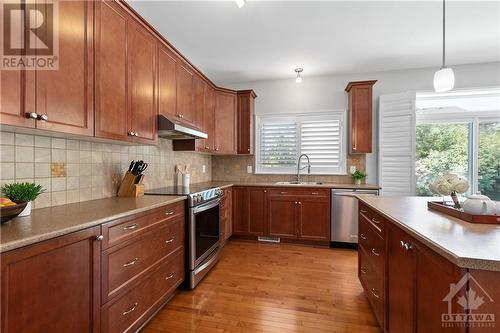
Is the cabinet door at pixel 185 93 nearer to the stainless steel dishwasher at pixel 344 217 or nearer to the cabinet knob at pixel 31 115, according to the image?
the cabinet knob at pixel 31 115

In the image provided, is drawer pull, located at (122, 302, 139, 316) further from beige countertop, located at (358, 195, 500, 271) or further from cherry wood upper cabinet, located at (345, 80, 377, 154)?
cherry wood upper cabinet, located at (345, 80, 377, 154)

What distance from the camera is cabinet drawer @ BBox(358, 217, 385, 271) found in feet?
5.34

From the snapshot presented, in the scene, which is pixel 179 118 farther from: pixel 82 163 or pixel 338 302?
pixel 338 302

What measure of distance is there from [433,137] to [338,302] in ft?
10.2

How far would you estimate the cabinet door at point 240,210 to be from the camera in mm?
3791

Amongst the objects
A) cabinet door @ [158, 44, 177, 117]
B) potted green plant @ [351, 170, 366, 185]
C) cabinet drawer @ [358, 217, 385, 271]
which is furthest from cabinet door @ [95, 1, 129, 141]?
potted green plant @ [351, 170, 366, 185]

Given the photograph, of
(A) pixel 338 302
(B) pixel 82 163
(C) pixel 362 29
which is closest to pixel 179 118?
(B) pixel 82 163

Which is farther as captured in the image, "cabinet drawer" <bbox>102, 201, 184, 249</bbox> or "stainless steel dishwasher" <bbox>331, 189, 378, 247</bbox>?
"stainless steel dishwasher" <bbox>331, 189, 378, 247</bbox>

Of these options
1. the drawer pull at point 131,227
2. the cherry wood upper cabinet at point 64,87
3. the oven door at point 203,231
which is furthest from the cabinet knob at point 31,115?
the oven door at point 203,231

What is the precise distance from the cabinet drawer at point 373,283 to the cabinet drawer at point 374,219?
0.29 metres

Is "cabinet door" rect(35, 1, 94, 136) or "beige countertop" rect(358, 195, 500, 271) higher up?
"cabinet door" rect(35, 1, 94, 136)

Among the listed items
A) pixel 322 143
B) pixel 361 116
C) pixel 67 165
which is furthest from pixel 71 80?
pixel 361 116

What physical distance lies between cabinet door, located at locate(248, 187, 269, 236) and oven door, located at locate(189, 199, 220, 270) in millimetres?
877

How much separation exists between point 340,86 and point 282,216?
2.34m
